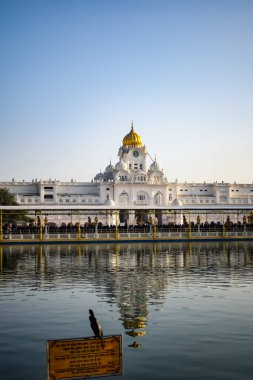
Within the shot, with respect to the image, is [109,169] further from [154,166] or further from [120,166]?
[154,166]

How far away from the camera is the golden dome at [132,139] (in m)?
108

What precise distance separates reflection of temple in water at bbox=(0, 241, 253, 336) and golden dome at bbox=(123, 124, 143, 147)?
77710mm

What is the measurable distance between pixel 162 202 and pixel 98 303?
292ft

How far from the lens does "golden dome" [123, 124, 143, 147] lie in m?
108

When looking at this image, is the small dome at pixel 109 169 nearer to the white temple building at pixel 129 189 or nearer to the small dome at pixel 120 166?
the white temple building at pixel 129 189

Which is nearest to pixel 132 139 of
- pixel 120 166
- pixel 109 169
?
pixel 120 166

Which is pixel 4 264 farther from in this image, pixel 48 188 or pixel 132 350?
pixel 48 188

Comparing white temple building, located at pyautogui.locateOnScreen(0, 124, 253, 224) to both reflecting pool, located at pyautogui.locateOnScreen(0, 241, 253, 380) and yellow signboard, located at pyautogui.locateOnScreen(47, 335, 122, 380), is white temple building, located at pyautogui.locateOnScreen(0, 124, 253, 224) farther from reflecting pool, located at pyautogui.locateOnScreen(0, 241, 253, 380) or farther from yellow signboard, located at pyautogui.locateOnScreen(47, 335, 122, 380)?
yellow signboard, located at pyautogui.locateOnScreen(47, 335, 122, 380)

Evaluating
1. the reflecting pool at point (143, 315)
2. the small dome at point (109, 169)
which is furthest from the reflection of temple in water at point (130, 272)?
the small dome at point (109, 169)

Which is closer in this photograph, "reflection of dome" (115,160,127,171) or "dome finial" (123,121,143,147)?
"reflection of dome" (115,160,127,171)

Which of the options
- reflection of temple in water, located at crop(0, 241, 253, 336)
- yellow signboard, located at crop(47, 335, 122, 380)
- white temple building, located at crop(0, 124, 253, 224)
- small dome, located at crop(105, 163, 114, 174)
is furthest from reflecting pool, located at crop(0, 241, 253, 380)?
small dome, located at crop(105, 163, 114, 174)

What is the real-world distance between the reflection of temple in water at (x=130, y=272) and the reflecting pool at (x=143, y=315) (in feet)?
0.11

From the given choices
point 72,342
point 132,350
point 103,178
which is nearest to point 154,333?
point 132,350

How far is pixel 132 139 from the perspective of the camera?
4250 inches
